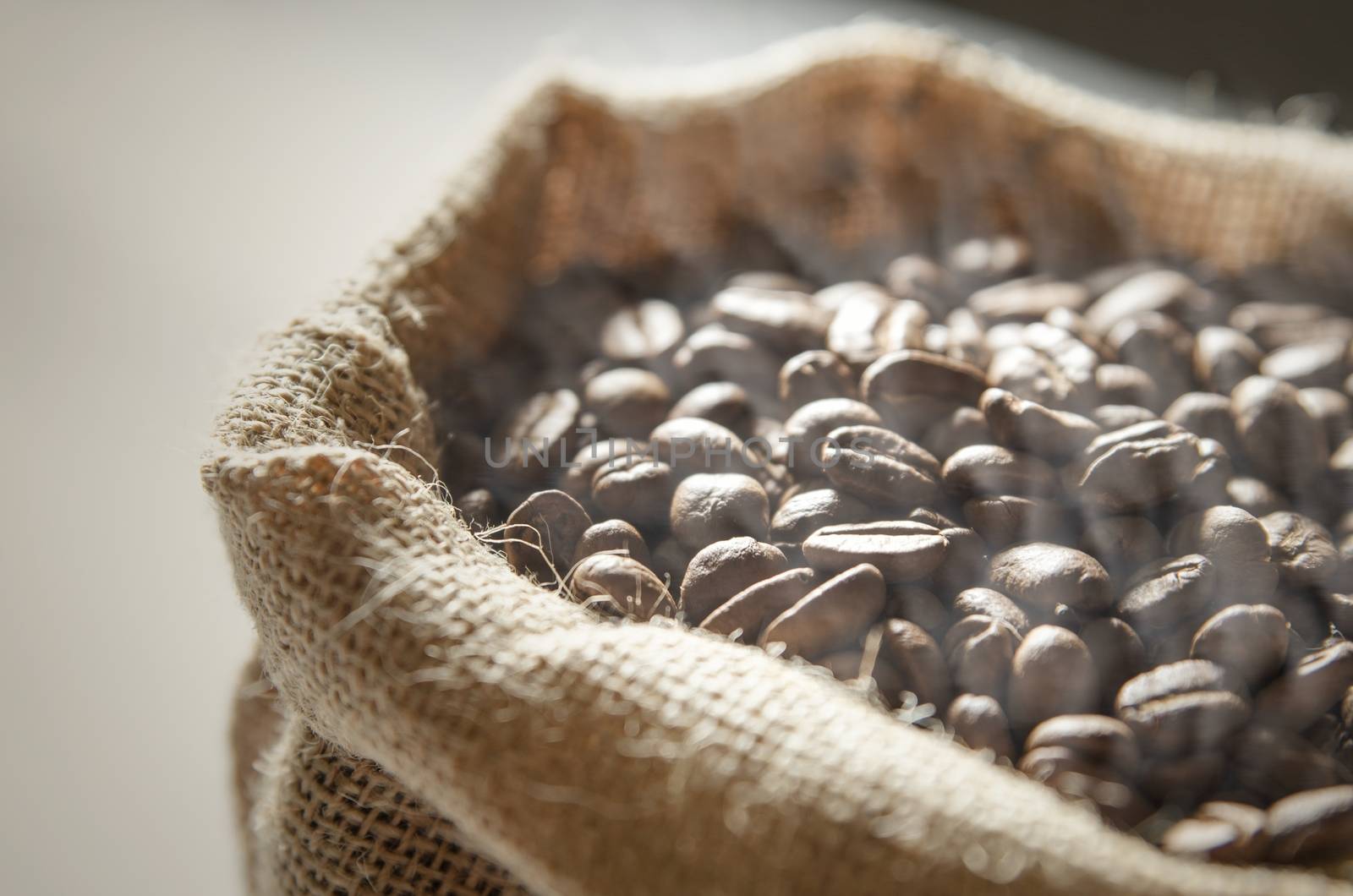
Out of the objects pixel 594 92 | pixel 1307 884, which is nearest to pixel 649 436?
pixel 594 92

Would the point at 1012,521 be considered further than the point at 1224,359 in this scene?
No

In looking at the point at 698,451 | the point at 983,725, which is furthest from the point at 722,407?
the point at 983,725

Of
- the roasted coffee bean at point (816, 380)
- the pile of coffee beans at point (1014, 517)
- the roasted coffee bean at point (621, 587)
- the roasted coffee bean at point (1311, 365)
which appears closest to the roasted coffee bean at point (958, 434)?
the pile of coffee beans at point (1014, 517)

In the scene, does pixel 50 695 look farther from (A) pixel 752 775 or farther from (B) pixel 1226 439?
(B) pixel 1226 439

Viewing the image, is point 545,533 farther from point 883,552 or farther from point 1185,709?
point 1185,709

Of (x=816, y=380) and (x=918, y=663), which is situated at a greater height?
(x=816, y=380)

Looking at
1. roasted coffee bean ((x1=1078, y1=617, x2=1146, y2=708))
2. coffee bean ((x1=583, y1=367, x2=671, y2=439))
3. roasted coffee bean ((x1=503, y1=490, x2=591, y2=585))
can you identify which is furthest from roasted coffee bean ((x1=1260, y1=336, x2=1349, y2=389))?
roasted coffee bean ((x1=503, y1=490, x2=591, y2=585))

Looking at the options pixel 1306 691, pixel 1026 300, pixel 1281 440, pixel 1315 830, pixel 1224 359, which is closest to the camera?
pixel 1315 830
